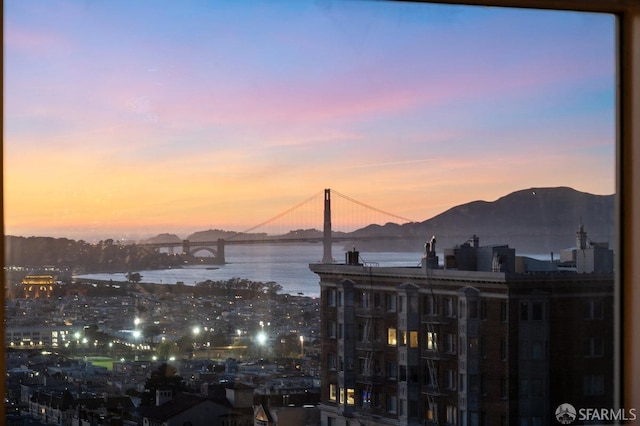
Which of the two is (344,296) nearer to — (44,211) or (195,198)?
(195,198)

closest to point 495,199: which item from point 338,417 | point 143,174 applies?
point 338,417

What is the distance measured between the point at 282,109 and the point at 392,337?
73 cm

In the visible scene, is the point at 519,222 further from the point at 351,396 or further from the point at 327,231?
the point at 351,396

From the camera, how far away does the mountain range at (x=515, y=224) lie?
7.82 feet

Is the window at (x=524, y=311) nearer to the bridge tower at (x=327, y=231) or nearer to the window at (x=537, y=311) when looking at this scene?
the window at (x=537, y=311)

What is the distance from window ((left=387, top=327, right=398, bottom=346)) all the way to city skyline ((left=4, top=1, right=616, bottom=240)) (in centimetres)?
34

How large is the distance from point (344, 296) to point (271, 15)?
81cm

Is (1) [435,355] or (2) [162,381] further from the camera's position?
(1) [435,355]

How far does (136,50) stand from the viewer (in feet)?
7.00

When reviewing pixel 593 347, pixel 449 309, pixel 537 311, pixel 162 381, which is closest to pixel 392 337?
pixel 449 309

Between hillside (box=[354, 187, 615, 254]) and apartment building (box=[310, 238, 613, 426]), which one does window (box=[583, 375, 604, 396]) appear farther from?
hillside (box=[354, 187, 615, 254])

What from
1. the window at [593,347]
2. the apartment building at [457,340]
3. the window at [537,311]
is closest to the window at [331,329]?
the apartment building at [457,340]

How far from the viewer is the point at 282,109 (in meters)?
2.29

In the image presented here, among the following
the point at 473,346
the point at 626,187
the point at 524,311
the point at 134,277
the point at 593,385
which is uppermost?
the point at 626,187
